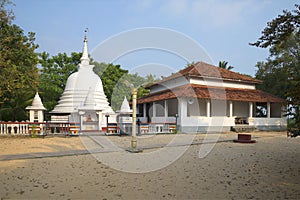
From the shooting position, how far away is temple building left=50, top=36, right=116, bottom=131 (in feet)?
62.0

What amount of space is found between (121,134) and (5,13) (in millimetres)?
11527

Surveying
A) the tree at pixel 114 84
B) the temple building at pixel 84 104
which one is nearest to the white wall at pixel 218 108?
the temple building at pixel 84 104

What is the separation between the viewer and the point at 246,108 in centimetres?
2722

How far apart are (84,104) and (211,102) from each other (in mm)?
13134

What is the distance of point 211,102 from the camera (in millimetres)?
25188

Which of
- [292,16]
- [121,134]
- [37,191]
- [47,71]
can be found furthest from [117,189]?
[47,71]

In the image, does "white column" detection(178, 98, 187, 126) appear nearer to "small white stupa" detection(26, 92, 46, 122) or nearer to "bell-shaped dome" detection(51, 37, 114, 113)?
"bell-shaped dome" detection(51, 37, 114, 113)

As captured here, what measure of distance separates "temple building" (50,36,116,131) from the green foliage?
8086 mm

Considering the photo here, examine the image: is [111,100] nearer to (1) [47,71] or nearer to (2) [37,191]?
(1) [47,71]

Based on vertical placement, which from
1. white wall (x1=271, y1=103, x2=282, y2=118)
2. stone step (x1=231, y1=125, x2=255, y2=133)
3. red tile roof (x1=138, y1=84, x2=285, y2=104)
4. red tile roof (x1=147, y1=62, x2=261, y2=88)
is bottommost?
stone step (x1=231, y1=125, x2=255, y2=133)

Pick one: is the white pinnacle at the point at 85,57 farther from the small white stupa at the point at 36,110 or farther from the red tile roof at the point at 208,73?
the red tile roof at the point at 208,73

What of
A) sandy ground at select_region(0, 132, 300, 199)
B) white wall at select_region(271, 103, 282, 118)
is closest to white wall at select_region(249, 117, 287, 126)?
white wall at select_region(271, 103, 282, 118)

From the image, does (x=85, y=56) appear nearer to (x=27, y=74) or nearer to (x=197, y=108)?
(x=27, y=74)

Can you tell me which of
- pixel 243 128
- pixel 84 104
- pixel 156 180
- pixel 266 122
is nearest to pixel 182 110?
pixel 243 128
